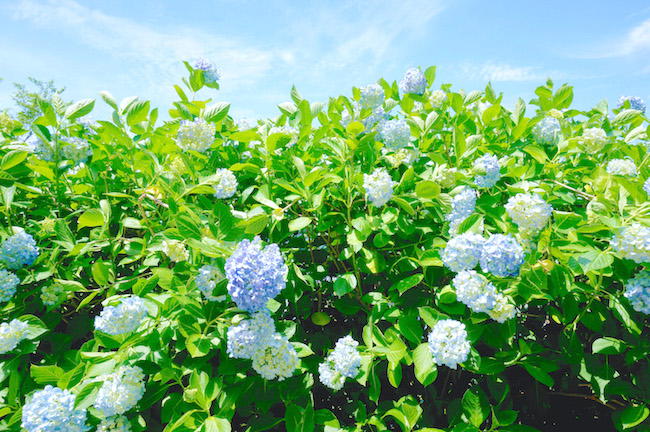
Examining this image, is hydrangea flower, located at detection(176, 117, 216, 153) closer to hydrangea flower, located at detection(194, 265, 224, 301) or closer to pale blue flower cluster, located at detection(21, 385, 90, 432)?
hydrangea flower, located at detection(194, 265, 224, 301)

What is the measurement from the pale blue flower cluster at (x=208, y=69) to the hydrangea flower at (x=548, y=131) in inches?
82.3

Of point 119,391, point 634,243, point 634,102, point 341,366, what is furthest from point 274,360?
point 634,102

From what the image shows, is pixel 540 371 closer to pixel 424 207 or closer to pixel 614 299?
pixel 614 299

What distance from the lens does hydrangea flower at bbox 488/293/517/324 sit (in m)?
1.55

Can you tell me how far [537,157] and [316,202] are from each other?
1.25 metres

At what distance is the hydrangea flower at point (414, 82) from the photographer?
2541 millimetres

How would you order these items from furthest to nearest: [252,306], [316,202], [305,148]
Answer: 1. [305,148]
2. [316,202]
3. [252,306]

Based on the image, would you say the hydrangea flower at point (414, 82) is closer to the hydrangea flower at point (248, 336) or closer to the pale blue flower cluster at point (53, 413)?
the hydrangea flower at point (248, 336)

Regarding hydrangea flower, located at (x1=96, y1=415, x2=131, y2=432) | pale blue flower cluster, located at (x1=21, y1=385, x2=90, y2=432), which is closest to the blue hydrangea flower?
hydrangea flower, located at (x1=96, y1=415, x2=131, y2=432)

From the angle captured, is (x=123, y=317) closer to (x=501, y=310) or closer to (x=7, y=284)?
(x=7, y=284)

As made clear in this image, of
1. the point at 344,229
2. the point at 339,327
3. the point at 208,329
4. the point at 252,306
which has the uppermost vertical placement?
the point at 344,229

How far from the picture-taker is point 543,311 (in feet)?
7.21

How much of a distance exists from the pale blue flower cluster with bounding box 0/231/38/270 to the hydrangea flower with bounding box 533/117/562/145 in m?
2.98

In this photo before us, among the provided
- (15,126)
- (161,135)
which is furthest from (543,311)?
(15,126)
